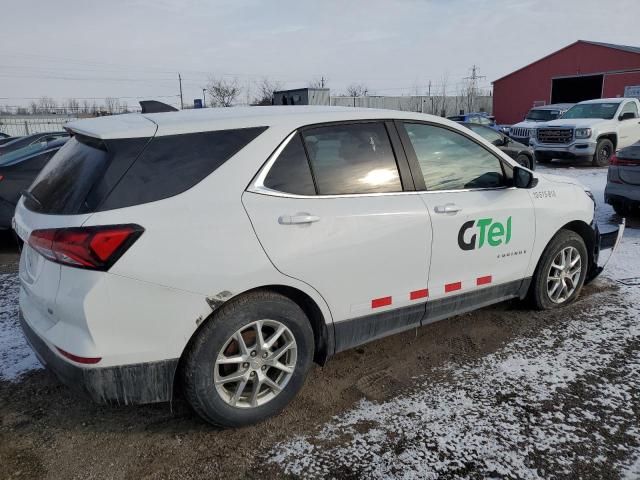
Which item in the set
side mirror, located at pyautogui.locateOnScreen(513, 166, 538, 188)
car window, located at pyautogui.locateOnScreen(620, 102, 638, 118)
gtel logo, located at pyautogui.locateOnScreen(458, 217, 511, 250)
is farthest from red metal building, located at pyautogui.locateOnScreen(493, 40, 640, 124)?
gtel logo, located at pyautogui.locateOnScreen(458, 217, 511, 250)

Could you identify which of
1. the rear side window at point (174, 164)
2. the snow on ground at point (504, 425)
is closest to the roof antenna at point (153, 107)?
the rear side window at point (174, 164)

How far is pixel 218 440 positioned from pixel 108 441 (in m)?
0.60

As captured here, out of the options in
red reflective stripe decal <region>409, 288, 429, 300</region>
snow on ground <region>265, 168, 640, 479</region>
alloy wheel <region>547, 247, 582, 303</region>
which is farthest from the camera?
alloy wheel <region>547, 247, 582, 303</region>

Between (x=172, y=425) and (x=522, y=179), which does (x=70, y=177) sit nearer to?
(x=172, y=425)

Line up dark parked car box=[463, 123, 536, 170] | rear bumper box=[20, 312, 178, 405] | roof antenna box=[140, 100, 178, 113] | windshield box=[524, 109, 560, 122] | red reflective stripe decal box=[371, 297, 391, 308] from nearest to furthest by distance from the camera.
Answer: rear bumper box=[20, 312, 178, 405]
red reflective stripe decal box=[371, 297, 391, 308]
roof antenna box=[140, 100, 178, 113]
dark parked car box=[463, 123, 536, 170]
windshield box=[524, 109, 560, 122]

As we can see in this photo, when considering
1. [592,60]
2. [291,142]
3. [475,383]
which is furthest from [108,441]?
[592,60]

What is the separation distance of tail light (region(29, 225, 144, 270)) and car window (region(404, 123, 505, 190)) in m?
1.92

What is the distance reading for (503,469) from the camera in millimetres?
2402

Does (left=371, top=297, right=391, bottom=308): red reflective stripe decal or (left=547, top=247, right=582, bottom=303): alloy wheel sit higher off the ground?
(left=371, top=297, right=391, bottom=308): red reflective stripe decal

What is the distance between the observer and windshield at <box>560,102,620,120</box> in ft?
47.9

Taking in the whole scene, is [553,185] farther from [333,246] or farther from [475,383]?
[333,246]

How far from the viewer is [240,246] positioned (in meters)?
2.49

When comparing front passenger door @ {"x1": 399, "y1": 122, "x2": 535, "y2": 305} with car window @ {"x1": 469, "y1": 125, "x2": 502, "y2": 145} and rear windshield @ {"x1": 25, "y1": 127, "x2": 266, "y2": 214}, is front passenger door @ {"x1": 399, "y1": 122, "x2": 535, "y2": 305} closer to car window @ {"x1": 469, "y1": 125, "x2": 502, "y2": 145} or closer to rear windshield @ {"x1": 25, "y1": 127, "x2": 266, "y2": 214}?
rear windshield @ {"x1": 25, "y1": 127, "x2": 266, "y2": 214}

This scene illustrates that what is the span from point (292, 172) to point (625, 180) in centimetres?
635
